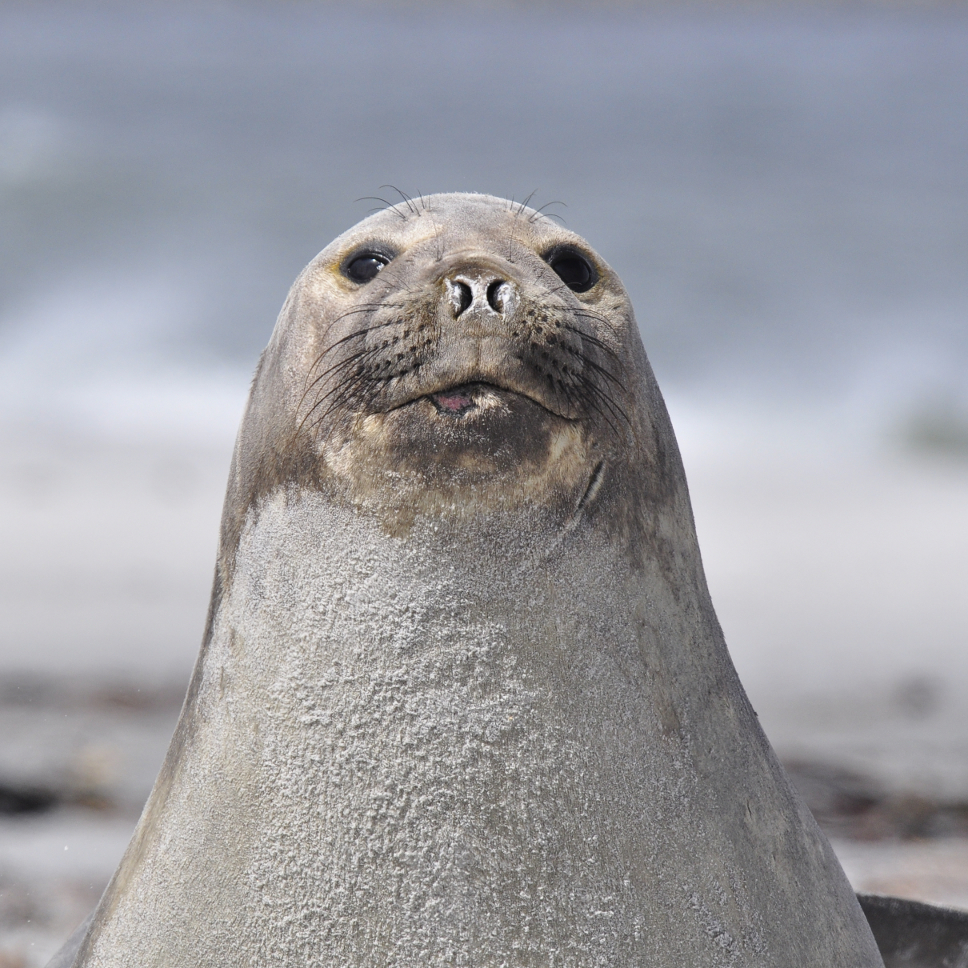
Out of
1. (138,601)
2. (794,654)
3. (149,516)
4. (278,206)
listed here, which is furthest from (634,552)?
(278,206)

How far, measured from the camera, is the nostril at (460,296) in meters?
1.57

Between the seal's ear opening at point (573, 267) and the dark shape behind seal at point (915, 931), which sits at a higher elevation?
the seal's ear opening at point (573, 267)

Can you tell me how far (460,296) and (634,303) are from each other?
15097 mm

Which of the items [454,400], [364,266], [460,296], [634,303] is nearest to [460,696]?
[454,400]

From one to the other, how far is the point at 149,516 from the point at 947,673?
18.5 ft

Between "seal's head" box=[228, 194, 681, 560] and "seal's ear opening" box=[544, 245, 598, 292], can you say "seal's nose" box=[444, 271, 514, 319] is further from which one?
"seal's ear opening" box=[544, 245, 598, 292]

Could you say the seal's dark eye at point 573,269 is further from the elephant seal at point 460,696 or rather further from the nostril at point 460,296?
the nostril at point 460,296

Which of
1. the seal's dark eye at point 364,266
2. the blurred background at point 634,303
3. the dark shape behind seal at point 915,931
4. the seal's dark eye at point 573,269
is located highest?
the blurred background at point 634,303

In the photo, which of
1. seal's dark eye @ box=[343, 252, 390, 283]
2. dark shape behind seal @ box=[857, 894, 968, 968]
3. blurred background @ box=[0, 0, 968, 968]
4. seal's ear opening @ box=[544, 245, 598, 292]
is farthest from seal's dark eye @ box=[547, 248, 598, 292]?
blurred background @ box=[0, 0, 968, 968]

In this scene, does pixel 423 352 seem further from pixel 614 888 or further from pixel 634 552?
pixel 614 888

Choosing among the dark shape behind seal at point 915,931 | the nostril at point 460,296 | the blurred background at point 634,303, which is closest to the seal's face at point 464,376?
the nostril at point 460,296

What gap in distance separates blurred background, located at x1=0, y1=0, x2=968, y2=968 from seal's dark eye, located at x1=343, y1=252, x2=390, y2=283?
2.46m

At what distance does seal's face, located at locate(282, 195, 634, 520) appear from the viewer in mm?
1555

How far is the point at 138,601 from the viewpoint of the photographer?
23.5ft
